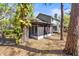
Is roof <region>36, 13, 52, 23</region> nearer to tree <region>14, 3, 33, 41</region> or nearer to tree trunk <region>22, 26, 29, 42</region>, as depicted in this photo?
tree <region>14, 3, 33, 41</region>

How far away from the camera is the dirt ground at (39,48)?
1.99 meters

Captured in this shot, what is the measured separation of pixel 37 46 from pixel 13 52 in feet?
1.19

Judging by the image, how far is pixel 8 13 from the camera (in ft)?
6.48

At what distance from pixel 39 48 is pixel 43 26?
1.07 feet

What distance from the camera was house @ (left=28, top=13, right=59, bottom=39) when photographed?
6.47ft

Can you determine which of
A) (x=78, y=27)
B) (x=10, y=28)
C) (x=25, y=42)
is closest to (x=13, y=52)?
(x=25, y=42)

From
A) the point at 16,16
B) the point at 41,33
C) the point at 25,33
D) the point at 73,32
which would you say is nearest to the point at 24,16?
the point at 16,16

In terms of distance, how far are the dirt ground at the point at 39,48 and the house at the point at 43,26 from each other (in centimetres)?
8

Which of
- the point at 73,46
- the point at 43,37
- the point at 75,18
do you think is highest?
the point at 75,18

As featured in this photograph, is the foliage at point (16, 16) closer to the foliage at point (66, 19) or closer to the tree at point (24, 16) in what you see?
the tree at point (24, 16)

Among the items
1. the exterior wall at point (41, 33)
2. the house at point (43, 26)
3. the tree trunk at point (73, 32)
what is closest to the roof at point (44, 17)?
the house at point (43, 26)

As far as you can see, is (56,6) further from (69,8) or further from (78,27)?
(78,27)

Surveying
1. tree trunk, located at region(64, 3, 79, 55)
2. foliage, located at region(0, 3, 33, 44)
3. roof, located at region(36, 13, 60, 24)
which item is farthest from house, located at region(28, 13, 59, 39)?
tree trunk, located at region(64, 3, 79, 55)

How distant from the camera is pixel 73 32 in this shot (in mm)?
1984
